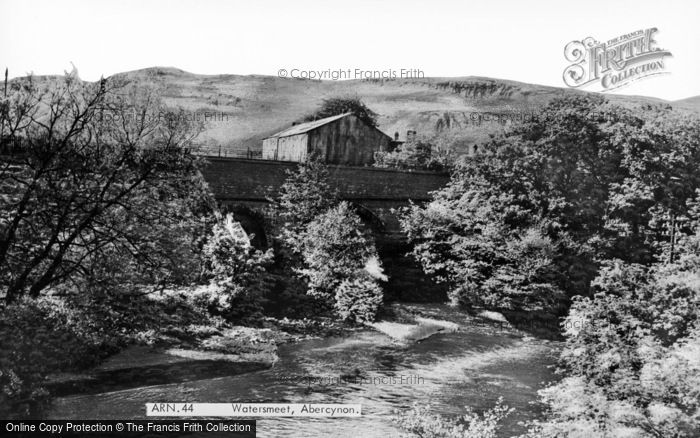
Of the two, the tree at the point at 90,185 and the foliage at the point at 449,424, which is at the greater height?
the tree at the point at 90,185

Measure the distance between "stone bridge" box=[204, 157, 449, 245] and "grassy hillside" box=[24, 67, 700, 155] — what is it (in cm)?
26

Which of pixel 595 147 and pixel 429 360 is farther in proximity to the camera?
pixel 595 147

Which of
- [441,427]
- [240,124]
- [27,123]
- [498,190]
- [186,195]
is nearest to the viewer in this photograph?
[27,123]

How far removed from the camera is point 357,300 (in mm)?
6562

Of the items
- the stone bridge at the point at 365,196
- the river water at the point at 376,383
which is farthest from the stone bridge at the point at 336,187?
the river water at the point at 376,383

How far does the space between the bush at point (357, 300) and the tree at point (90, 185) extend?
1903mm

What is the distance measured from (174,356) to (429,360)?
9.66 ft

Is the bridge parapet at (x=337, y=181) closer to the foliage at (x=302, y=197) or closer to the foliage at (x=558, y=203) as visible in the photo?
the foliage at (x=302, y=197)

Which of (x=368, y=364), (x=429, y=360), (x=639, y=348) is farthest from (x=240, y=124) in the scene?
(x=639, y=348)

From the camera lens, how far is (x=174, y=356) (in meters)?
5.76

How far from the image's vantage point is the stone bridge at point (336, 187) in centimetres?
649

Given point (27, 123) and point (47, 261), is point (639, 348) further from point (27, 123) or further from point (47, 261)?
point (27, 123)

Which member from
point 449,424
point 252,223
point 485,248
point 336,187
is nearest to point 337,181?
point 336,187

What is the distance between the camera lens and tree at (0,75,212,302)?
4.95m
